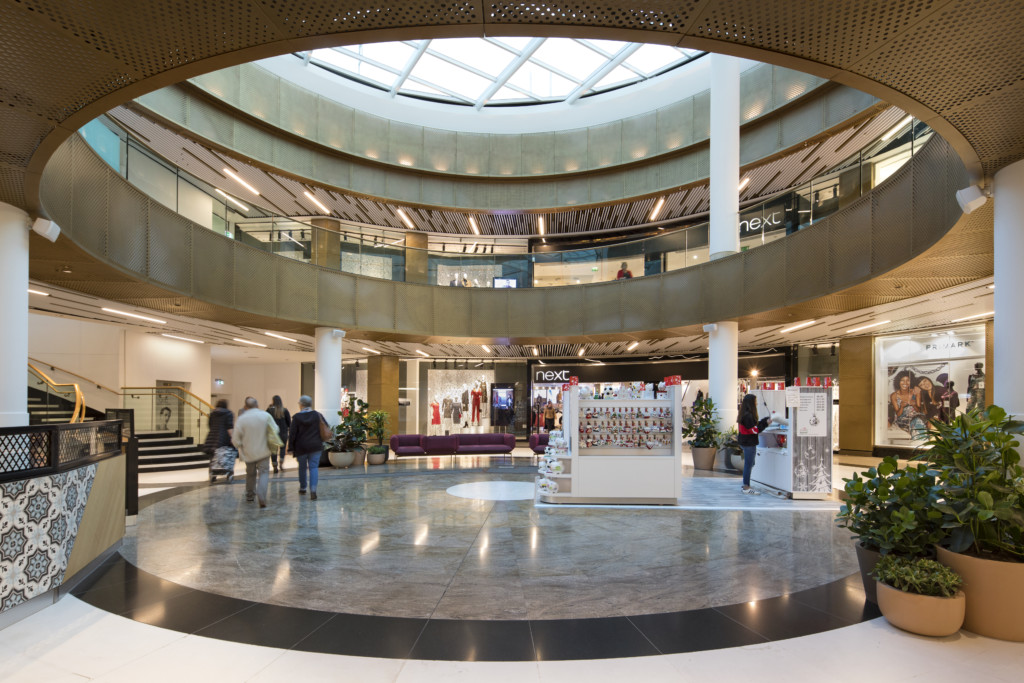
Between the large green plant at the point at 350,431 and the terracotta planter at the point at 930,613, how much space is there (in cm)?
1262

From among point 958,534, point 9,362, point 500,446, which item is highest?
point 9,362

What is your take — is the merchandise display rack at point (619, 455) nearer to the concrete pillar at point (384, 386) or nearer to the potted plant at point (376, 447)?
the potted plant at point (376, 447)

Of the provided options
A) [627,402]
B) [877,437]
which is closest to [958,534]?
[627,402]

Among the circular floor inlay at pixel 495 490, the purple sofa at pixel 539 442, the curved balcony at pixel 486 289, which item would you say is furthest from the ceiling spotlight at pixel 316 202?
the circular floor inlay at pixel 495 490

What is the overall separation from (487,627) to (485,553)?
6.90ft

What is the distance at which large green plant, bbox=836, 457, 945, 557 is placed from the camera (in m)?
4.34

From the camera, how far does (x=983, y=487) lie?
421 cm

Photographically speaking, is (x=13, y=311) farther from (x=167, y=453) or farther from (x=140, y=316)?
(x=167, y=453)

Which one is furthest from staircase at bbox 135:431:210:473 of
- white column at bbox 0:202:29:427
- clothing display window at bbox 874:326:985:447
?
clothing display window at bbox 874:326:985:447

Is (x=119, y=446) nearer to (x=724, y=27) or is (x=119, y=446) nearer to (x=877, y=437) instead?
(x=724, y=27)

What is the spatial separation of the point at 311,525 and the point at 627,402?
5217 millimetres

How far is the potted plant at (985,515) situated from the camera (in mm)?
3930

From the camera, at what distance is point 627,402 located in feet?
31.1

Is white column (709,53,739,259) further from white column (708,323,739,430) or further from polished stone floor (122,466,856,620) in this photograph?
polished stone floor (122,466,856,620)
